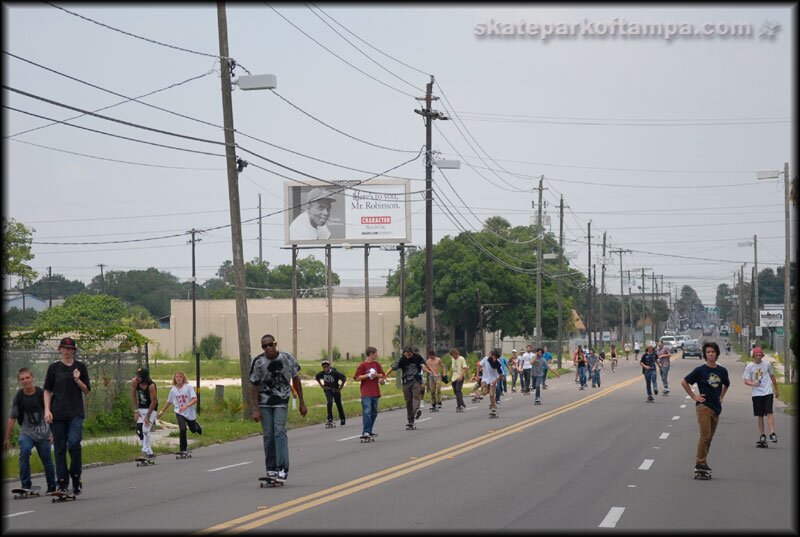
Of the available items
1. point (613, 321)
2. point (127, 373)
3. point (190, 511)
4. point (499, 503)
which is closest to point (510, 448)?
point (499, 503)

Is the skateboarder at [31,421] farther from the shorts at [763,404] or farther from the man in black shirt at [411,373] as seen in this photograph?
the shorts at [763,404]

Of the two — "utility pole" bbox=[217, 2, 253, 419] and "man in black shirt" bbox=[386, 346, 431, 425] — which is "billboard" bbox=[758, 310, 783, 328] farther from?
"man in black shirt" bbox=[386, 346, 431, 425]

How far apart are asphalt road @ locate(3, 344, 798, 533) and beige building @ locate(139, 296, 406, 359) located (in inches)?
2449

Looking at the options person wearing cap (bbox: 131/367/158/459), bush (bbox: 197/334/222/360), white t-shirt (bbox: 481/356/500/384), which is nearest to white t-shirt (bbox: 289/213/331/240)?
bush (bbox: 197/334/222/360)

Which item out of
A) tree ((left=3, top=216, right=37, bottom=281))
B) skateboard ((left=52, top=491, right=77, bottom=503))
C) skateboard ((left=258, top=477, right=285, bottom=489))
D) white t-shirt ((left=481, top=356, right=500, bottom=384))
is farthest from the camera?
tree ((left=3, top=216, right=37, bottom=281))

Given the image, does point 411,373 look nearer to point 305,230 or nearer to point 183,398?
point 183,398

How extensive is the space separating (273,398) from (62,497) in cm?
303

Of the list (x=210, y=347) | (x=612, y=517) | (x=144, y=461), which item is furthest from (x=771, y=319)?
(x=612, y=517)

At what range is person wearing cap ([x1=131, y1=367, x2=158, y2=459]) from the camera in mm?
20031

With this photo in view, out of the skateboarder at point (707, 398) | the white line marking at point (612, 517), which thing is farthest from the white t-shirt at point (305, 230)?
the white line marking at point (612, 517)

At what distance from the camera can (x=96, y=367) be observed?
1093 inches

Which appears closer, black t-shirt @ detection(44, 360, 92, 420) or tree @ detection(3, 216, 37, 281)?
black t-shirt @ detection(44, 360, 92, 420)

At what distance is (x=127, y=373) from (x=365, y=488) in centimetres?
1537

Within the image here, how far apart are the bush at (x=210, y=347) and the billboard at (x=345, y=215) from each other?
76.7 feet
